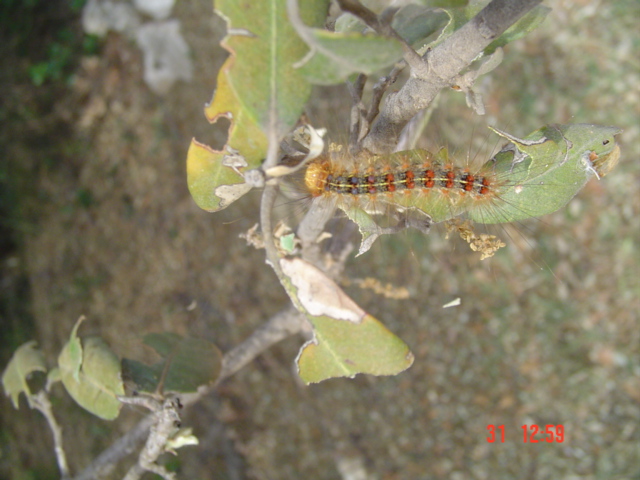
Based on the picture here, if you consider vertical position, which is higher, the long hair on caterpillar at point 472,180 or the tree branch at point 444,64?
the tree branch at point 444,64

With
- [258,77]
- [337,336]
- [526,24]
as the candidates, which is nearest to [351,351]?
[337,336]

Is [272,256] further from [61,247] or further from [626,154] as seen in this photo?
[61,247]

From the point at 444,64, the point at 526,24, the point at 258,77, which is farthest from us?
the point at 526,24

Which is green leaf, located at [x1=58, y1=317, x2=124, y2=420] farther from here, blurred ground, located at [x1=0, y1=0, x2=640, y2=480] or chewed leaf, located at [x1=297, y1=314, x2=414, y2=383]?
blurred ground, located at [x1=0, y1=0, x2=640, y2=480]

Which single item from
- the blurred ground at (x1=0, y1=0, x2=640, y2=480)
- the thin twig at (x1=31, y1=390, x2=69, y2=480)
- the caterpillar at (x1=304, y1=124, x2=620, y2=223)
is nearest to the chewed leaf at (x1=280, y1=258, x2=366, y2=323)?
the caterpillar at (x1=304, y1=124, x2=620, y2=223)

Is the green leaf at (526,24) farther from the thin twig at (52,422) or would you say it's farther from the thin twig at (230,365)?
the thin twig at (52,422)

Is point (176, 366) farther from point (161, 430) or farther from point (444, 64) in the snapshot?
point (444, 64)

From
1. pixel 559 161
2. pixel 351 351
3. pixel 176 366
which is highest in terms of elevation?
pixel 559 161
